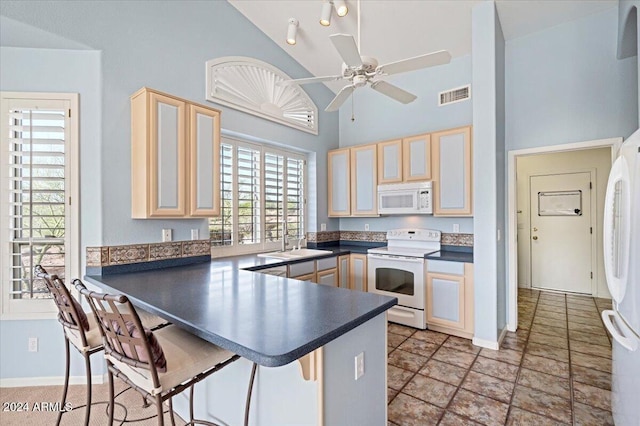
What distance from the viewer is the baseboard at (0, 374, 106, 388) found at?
2.40m

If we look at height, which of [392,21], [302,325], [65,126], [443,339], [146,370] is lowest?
[443,339]

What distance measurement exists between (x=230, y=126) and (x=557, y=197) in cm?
532

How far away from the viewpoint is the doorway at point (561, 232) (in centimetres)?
488

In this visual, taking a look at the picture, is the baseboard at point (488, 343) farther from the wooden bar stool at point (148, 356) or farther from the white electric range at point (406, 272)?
the wooden bar stool at point (148, 356)

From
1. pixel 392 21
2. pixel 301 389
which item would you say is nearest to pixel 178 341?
pixel 301 389

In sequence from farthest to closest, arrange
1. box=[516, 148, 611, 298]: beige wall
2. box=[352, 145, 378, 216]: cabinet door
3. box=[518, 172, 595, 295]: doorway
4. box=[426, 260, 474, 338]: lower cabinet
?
box=[518, 172, 595, 295]: doorway, box=[516, 148, 611, 298]: beige wall, box=[352, 145, 378, 216]: cabinet door, box=[426, 260, 474, 338]: lower cabinet

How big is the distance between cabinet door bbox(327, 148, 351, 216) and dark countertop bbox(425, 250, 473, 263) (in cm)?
138

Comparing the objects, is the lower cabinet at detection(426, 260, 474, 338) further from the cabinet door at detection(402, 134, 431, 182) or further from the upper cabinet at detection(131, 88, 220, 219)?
the upper cabinet at detection(131, 88, 220, 219)

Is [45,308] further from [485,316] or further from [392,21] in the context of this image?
[392,21]

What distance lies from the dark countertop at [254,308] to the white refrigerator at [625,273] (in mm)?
1050

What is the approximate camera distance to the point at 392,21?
3.35 meters

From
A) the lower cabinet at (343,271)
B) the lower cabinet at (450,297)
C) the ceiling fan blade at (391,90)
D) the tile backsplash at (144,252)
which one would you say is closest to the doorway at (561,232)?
the lower cabinet at (450,297)

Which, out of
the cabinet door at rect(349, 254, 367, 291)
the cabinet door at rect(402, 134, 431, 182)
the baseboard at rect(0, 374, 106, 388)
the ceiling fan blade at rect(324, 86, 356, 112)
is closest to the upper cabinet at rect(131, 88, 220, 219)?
the ceiling fan blade at rect(324, 86, 356, 112)

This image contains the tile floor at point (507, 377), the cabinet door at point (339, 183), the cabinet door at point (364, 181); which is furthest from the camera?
the cabinet door at point (339, 183)
